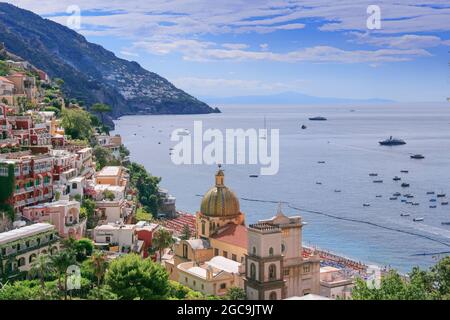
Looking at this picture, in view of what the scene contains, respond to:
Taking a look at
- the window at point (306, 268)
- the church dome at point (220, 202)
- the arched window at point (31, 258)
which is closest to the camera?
the arched window at point (31, 258)

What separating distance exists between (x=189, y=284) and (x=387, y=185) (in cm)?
5651

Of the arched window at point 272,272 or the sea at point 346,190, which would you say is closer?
the arched window at point 272,272

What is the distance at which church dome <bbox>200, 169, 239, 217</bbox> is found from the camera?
102 ft

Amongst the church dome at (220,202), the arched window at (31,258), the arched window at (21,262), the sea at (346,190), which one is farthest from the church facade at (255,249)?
the sea at (346,190)

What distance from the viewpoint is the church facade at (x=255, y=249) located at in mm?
25406

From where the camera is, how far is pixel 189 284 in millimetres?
27703

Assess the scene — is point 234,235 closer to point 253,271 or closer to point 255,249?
point 255,249

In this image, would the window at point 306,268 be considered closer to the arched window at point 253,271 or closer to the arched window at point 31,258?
the arched window at point 253,271

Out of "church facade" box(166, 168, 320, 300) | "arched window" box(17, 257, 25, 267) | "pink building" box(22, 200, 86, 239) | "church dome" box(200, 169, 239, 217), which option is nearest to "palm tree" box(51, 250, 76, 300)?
"arched window" box(17, 257, 25, 267)

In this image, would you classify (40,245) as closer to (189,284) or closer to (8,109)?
(189,284)

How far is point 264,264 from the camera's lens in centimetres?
2530

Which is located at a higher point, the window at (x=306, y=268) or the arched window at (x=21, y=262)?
the arched window at (x=21, y=262)

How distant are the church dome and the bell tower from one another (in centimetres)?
506

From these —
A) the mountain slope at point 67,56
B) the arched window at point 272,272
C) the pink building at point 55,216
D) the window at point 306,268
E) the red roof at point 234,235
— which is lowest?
the window at point 306,268
